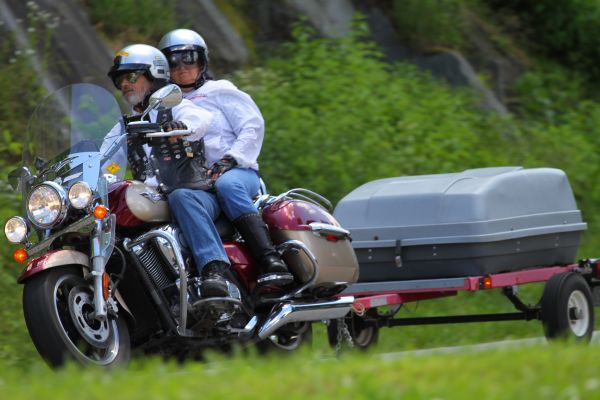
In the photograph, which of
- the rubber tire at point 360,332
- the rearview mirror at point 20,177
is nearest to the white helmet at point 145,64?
the rearview mirror at point 20,177

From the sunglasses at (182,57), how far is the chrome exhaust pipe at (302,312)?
1688 millimetres

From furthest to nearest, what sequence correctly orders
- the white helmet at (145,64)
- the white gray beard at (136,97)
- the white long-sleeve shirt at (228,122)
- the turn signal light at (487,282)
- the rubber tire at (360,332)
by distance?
1. the rubber tire at (360,332)
2. the turn signal light at (487,282)
3. the white long-sleeve shirt at (228,122)
4. the white gray beard at (136,97)
5. the white helmet at (145,64)

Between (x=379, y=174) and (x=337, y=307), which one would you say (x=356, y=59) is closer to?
(x=379, y=174)

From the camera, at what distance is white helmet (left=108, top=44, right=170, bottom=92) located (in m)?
7.63

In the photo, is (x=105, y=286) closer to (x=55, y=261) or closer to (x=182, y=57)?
(x=55, y=261)

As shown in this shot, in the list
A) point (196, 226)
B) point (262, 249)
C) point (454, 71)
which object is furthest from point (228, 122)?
point (454, 71)

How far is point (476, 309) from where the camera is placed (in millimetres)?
11938

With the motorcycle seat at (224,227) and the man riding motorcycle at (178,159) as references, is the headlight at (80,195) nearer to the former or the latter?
the man riding motorcycle at (178,159)

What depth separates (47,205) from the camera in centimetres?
695

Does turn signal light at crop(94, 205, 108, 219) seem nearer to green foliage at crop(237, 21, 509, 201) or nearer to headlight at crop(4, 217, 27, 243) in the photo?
headlight at crop(4, 217, 27, 243)

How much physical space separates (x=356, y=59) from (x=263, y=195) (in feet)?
23.5

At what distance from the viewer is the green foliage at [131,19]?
48.4 ft

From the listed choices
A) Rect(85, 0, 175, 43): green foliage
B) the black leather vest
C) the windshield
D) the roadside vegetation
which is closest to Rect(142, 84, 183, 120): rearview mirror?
the windshield

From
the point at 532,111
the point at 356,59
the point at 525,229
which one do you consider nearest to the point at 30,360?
the point at 525,229
